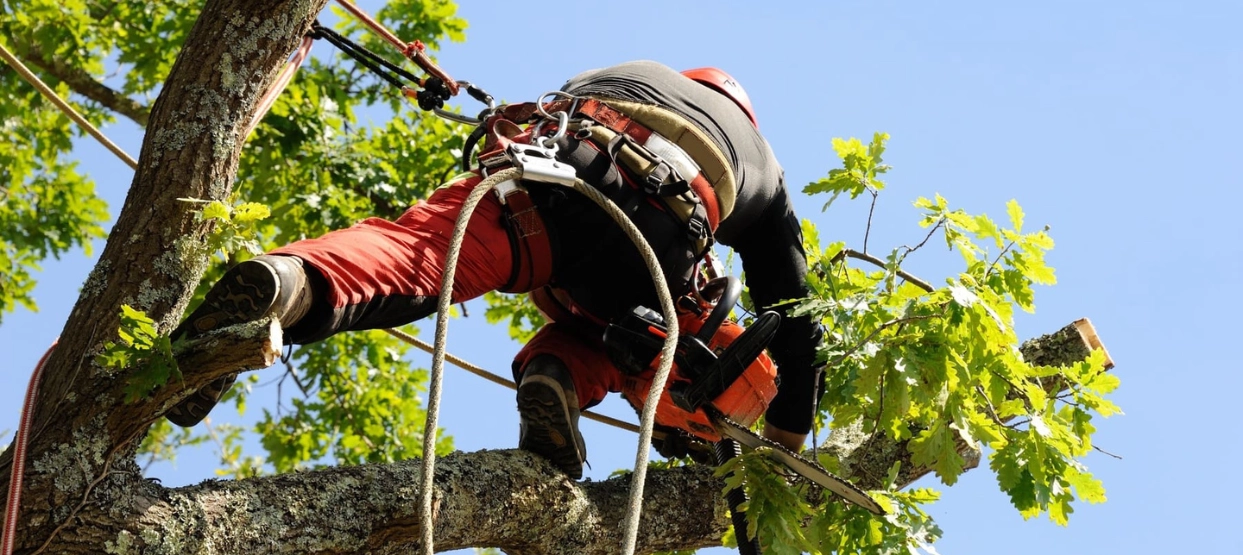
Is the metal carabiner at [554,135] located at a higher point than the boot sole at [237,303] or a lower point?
higher

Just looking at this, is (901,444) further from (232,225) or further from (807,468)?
(232,225)

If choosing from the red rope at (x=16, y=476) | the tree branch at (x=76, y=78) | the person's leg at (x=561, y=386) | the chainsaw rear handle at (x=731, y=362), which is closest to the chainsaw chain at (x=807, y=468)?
the chainsaw rear handle at (x=731, y=362)

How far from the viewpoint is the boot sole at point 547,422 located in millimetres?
3705

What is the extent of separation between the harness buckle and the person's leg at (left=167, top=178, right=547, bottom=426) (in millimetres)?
240

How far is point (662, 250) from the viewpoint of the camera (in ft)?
11.9

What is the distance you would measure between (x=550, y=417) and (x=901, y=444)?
1.39 metres

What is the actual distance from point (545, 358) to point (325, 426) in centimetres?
419

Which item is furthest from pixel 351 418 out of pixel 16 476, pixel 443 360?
pixel 443 360

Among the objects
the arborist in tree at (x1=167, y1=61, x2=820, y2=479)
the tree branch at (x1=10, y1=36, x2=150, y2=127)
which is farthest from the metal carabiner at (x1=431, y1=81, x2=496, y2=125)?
the tree branch at (x1=10, y1=36, x2=150, y2=127)

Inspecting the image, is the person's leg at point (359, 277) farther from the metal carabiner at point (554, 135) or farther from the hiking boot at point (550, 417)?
the hiking boot at point (550, 417)

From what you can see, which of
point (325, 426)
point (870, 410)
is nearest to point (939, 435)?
point (870, 410)

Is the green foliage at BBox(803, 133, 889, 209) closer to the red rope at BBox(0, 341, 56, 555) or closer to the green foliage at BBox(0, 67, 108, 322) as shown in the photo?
the red rope at BBox(0, 341, 56, 555)

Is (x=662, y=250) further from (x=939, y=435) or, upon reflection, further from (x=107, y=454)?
(x=107, y=454)

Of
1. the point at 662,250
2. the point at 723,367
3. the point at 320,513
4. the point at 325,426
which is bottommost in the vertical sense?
the point at 320,513
